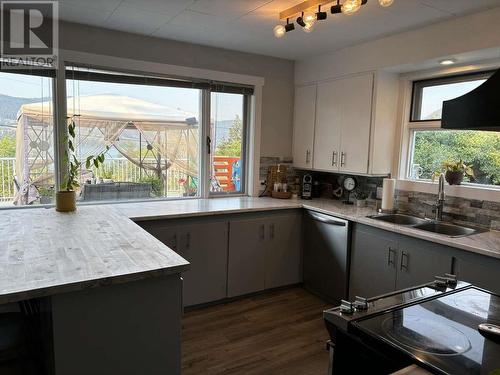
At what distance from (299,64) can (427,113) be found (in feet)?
4.83

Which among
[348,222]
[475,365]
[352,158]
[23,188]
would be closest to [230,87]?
[352,158]

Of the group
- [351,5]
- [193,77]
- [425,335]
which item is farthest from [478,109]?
[193,77]

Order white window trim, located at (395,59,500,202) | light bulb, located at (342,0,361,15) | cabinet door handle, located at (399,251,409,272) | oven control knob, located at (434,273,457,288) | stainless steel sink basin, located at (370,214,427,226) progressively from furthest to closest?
1. stainless steel sink basin, located at (370,214,427,226)
2. white window trim, located at (395,59,500,202)
3. cabinet door handle, located at (399,251,409,272)
4. light bulb, located at (342,0,361,15)
5. oven control knob, located at (434,273,457,288)

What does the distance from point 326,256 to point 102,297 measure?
7.29ft

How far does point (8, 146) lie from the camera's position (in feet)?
9.57

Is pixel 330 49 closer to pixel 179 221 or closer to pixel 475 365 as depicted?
pixel 179 221

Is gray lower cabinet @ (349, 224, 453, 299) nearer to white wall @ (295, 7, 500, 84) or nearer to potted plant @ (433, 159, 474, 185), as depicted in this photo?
potted plant @ (433, 159, 474, 185)

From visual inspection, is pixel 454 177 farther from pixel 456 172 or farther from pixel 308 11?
pixel 308 11

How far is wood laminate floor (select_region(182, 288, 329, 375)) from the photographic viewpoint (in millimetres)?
2385

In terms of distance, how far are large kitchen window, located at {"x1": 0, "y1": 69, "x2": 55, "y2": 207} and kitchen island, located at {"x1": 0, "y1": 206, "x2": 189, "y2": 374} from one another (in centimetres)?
126

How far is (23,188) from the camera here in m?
2.99

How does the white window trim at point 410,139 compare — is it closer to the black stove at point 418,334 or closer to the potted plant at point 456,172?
the potted plant at point 456,172

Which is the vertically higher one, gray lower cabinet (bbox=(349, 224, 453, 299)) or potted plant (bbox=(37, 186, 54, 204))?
potted plant (bbox=(37, 186, 54, 204))

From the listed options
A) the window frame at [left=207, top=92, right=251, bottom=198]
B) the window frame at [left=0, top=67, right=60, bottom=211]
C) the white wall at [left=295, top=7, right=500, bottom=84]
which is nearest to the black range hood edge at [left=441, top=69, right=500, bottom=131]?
the white wall at [left=295, top=7, right=500, bottom=84]
